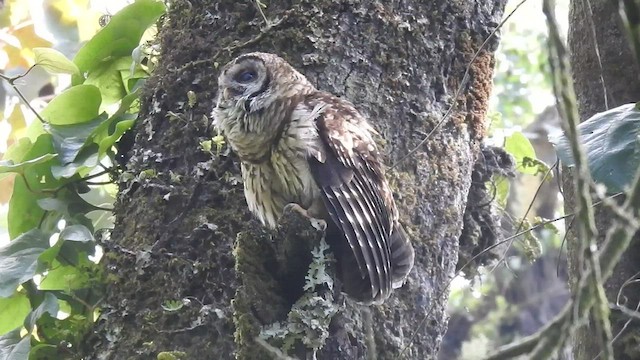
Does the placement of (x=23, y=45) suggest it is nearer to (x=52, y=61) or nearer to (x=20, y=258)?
(x=52, y=61)

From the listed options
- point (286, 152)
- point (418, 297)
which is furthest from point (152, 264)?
point (418, 297)

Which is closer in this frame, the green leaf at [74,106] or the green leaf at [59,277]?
the green leaf at [59,277]

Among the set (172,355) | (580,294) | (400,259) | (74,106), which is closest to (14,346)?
(172,355)

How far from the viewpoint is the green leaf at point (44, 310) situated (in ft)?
8.87

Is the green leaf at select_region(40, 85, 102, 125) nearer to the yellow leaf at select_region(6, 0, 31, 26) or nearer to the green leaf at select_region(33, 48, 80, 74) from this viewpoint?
the green leaf at select_region(33, 48, 80, 74)

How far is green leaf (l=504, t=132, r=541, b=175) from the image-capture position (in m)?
3.38

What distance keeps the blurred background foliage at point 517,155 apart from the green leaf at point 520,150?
0.01 meters

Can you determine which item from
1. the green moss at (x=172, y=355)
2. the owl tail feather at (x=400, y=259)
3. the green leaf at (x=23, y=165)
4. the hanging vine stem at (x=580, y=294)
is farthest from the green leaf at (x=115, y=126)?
the hanging vine stem at (x=580, y=294)

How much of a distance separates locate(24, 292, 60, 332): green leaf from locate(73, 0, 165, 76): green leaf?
2.55 ft

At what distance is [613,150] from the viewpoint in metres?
1.77

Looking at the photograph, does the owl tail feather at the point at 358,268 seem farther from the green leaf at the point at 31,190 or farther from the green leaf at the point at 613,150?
the green leaf at the point at 31,190

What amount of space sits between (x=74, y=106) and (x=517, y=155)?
155 cm

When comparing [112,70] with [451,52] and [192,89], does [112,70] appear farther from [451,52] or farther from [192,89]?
[451,52]

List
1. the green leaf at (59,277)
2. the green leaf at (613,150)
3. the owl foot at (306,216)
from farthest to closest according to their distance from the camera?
the green leaf at (59,277)
the owl foot at (306,216)
the green leaf at (613,150)
